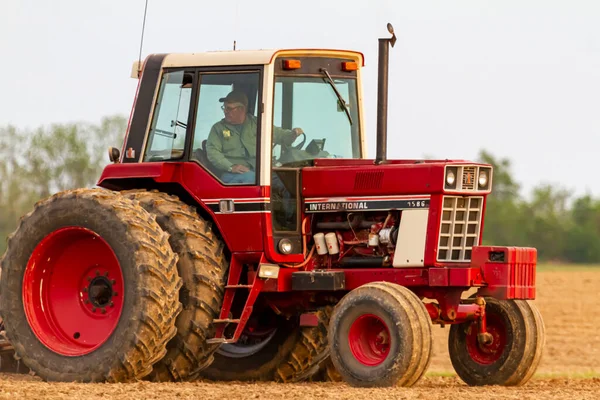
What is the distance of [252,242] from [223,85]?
1419 mm

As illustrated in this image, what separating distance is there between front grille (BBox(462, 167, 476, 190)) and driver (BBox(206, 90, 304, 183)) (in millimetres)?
1626

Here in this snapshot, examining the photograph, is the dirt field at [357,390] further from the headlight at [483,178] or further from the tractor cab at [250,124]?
the headlight at [483,178]

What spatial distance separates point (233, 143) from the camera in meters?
11.1

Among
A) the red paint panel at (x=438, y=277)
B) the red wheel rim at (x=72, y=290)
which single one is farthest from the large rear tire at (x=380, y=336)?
the red wheel rim at (x=72, y=290)

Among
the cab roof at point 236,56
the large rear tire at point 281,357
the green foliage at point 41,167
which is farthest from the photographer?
the green foliage at point 41,167

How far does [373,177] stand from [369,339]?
1398 mm

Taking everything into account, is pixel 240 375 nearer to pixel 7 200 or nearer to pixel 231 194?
pixel 231 194

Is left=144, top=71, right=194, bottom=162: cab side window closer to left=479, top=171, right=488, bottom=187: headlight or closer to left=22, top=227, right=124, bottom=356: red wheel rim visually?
left=22, top=227, right=124, bottom=356: red wheel rim

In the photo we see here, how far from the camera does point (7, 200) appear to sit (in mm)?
45156

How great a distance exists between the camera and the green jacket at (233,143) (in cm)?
1102

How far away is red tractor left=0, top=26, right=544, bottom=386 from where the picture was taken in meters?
10.4

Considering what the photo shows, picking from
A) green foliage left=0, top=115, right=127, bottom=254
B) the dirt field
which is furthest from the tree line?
the dirt field

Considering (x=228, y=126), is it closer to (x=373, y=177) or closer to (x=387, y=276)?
(x=373, y=177)

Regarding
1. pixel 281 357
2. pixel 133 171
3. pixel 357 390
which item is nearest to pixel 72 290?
pixel 133 171
